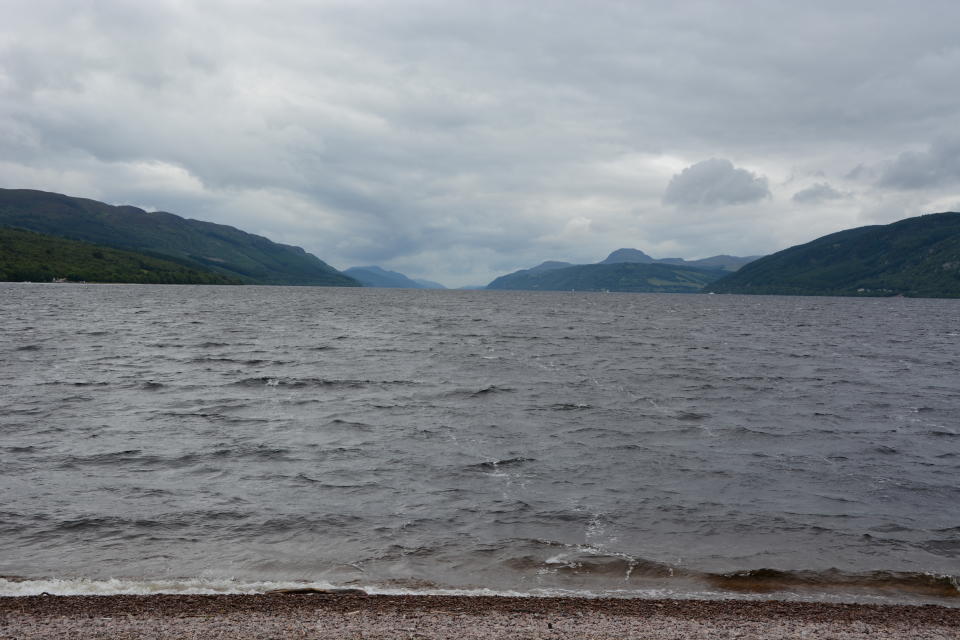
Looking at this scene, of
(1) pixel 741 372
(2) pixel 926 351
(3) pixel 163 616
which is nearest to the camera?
(3) pixel 163 616

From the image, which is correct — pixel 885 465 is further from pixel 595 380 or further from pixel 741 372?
pixel 741 372

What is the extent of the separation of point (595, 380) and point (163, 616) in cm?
3901

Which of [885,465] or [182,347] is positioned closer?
[885,465]

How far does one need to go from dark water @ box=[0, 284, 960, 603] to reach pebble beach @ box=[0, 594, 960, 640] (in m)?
1.45

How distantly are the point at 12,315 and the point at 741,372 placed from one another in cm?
11080

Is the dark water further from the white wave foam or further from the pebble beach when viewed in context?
Result: the pebble beach

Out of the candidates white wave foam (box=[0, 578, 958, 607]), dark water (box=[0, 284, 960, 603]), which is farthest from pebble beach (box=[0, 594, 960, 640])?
dark water (box=[0, 284, 960, 603])

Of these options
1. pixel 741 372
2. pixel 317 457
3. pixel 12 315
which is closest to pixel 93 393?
pixel 317 457

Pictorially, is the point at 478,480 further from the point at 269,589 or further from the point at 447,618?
the point at 447,618

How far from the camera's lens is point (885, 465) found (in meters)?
25.8

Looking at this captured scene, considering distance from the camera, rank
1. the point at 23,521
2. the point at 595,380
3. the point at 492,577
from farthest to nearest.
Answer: the point at 595,380, the point at 23,521, the point at 492,577

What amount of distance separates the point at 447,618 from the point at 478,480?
430 inches

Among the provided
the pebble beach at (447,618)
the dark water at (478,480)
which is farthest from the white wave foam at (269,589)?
the pebble beach at (447,618)

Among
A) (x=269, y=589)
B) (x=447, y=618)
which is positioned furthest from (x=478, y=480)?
(x=447, y=618)
